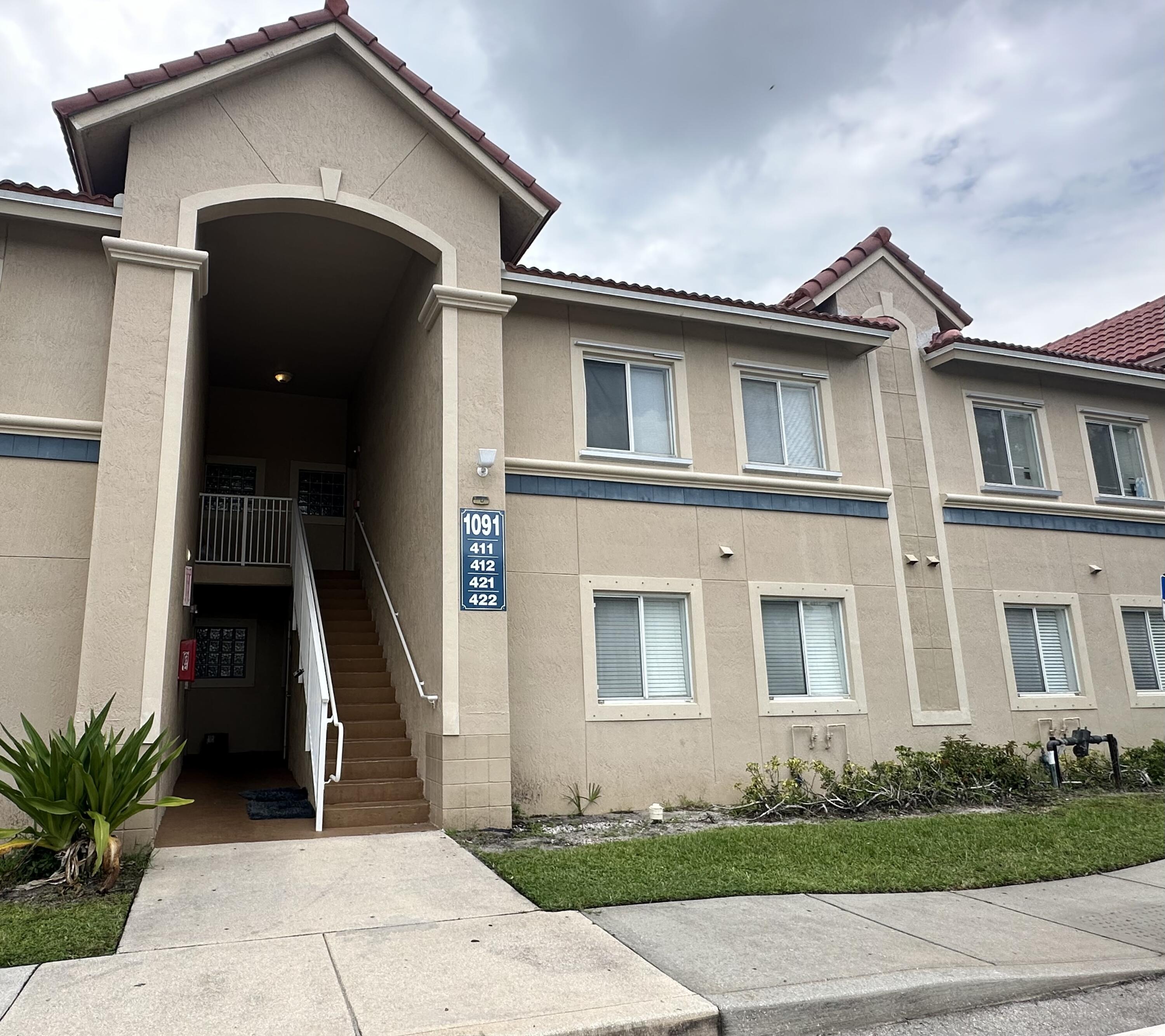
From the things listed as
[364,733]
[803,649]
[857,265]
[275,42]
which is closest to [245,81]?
[275,42]

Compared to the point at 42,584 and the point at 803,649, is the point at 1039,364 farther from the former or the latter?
the point at 42,584

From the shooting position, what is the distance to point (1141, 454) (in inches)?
557

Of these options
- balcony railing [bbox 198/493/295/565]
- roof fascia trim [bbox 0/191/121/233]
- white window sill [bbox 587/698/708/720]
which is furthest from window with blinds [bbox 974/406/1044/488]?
roof fascia trim [bbox 0/191/121/233]

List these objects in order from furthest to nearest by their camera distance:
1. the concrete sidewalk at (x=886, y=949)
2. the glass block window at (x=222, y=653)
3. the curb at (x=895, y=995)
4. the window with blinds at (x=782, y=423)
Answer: the glass block window at (x=222, y=653), the window with blinds at (x=782, y=423), the concrete sidewalk at (x=886, y=949), the curb at (x=895, y=995)

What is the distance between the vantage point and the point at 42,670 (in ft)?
26.5

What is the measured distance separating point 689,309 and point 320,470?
746 centimetres

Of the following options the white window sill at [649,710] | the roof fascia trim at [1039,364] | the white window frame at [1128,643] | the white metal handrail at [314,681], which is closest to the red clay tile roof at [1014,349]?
the roof fascia trim at [1039,364]

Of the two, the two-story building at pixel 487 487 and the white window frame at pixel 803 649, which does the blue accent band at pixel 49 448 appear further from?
the white window frame at pixel 803 649

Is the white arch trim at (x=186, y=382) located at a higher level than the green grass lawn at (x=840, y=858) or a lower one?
higher

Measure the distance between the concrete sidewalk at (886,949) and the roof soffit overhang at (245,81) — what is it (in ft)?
25.3

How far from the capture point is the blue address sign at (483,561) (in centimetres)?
891

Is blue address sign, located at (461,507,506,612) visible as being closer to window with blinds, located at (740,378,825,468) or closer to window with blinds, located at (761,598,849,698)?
window with blinds, located at (761,598,849,698)

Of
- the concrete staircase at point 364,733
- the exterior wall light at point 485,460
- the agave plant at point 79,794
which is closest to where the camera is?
the agave plant at point 79,794

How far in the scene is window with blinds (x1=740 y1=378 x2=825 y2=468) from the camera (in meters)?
11.7
